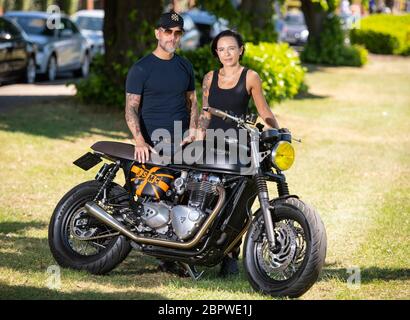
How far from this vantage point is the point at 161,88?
7.43 meters

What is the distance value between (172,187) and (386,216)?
152 inches

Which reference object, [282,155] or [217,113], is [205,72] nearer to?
[217,113]

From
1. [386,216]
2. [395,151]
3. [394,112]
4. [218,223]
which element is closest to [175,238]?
[218,223]

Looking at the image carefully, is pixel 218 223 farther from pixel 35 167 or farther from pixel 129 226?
pixel 35 167

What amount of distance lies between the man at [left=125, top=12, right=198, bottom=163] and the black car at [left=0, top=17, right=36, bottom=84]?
14.3 metres

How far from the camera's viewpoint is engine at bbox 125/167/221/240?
7.00 meters

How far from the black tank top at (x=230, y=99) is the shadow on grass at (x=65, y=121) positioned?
8509 millimetres

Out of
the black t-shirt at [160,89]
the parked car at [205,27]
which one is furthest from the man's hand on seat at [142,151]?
the parked car at [205,27]

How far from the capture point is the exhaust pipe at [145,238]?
689cm

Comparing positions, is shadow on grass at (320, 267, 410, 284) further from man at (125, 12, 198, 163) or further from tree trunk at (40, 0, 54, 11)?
tree trunk at (40, 0, 54, 11)

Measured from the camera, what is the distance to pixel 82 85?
19094mm

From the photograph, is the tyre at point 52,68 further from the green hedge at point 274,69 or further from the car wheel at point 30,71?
the green hedge at point 274,69

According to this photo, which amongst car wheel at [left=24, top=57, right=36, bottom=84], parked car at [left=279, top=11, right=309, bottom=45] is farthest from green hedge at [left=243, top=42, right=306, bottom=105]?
parked car at [left=279, top=11, right=309, bottom=45]

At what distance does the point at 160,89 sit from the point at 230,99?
1.82 feet
